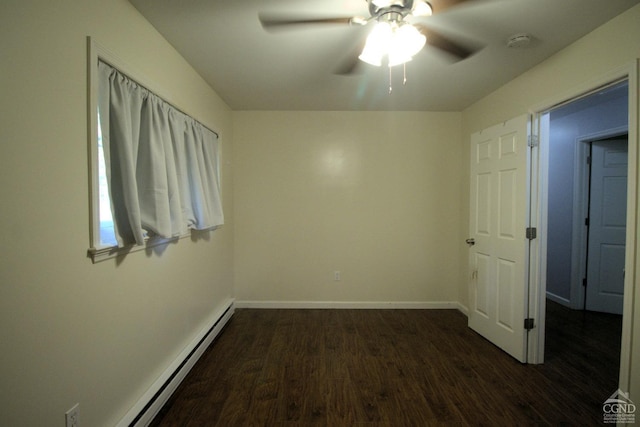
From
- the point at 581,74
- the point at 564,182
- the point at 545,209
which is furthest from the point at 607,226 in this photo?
the point at 581,74

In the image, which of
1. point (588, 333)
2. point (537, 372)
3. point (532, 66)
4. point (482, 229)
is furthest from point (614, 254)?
point (532, 66)

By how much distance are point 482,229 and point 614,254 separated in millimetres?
1939

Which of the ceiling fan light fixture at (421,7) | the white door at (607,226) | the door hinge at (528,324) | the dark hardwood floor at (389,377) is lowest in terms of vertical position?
the dark hardwood floor at (389,377)

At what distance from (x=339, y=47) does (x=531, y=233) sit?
7.19 ft

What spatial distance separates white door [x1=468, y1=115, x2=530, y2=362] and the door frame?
7cm

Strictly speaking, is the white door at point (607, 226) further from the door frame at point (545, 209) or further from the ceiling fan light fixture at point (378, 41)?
the ceiling fan light fixture at point (378, 41)

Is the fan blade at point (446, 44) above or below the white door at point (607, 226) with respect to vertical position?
above

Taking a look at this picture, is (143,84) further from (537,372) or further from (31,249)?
(537,372)

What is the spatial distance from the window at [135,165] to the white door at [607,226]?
181 inches

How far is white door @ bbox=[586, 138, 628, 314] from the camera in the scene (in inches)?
124

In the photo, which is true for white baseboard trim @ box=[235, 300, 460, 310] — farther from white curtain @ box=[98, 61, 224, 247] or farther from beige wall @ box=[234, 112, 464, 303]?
white curtain @ box=[98, 61, 224, 247]

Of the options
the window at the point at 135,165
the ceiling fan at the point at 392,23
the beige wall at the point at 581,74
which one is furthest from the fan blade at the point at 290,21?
the beige wall at the point at 581,74

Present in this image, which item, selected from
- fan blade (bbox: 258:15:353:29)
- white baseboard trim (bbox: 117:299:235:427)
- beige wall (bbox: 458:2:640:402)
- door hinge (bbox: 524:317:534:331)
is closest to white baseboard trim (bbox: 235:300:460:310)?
white baseboard trim (bbox: 117:299:235:427)

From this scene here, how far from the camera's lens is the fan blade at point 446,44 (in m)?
1.74
